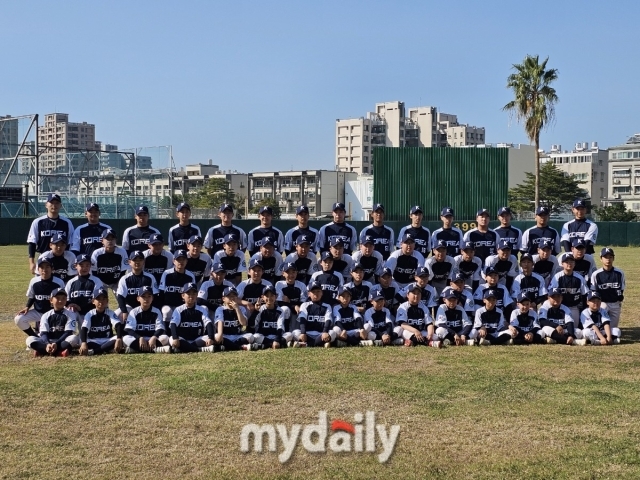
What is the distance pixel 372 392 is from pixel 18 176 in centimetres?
3816

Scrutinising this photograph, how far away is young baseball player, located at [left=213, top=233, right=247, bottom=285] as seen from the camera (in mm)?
10414

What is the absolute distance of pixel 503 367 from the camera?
8.32 m

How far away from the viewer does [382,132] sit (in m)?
138

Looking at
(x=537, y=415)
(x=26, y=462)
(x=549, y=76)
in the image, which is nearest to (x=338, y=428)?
(x=537, y=415)

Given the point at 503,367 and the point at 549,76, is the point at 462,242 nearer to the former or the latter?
the point at 503,367

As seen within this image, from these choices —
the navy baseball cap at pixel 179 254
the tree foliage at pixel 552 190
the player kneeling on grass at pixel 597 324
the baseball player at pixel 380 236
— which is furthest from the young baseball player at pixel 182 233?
the tree foliage at pixel 552 190

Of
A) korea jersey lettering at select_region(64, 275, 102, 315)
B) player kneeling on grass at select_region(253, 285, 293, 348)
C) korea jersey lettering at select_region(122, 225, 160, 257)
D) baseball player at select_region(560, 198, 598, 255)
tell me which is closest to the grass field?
player kneeling on grass at select_region(253, 285, 293, 348)

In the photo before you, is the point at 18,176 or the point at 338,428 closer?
the point at 338,428

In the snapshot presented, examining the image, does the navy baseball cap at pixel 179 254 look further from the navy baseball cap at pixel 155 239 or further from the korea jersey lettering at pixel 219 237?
the korea jersey lettering at pixel 219 237

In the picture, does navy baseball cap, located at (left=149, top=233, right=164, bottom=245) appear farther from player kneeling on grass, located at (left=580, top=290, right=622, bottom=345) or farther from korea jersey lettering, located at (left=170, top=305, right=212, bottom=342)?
player kneeling on grass, located at (left=580, top=290, right=622, bottom=345)

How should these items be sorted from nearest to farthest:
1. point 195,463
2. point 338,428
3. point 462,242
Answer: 1. point 195,463
2. point 338,428
3. point 462,242

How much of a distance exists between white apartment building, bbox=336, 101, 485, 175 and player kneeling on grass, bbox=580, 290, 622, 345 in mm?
126652

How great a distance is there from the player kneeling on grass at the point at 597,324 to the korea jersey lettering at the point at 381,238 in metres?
2.84

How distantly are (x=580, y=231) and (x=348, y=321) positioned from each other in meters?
3.87
